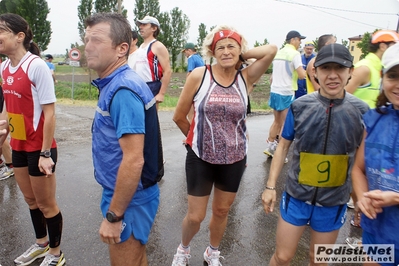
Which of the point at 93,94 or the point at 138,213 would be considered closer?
the point at 138,213

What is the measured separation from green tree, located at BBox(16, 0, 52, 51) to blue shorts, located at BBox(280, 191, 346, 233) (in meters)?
45.2

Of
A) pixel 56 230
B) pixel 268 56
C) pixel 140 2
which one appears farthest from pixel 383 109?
pixel 140 2

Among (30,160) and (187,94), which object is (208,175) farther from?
(30,160)

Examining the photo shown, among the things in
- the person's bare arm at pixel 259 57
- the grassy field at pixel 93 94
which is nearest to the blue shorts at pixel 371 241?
the person's bare arm at pixel 259 57

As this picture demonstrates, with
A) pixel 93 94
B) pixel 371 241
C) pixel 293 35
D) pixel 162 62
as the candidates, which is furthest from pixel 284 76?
pixel 93 94

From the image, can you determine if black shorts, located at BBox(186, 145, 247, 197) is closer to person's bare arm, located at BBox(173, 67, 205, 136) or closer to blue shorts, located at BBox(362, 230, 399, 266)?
person's bare arm, located at BBox(173, 67, 205, 136)

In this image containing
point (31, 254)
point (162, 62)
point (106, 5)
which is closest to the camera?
point (31, 254)

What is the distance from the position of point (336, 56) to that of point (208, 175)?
1.35 m

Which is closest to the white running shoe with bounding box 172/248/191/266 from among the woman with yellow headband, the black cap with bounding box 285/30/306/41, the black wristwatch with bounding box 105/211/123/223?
the woman with yellow headband

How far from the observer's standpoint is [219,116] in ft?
8.32

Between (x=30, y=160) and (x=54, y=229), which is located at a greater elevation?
(x=30, y=160)

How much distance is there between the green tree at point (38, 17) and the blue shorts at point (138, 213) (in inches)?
1766

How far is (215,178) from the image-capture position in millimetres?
2730

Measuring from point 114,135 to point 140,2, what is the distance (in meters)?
59.1
